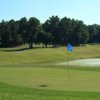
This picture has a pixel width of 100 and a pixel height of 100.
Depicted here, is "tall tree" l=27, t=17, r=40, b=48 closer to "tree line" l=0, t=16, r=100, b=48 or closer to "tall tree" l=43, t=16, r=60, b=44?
"tree line" l=0, t=16, r=100, b=48

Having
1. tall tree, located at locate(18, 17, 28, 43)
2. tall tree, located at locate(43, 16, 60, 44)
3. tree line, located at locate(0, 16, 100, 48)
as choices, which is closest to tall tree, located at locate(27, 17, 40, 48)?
tree line, located at locate(0, 16, 100, 48)

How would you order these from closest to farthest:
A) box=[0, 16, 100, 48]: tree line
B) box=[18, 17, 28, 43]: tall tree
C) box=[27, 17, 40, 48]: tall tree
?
box=[27, 17, 40, 48]: tall tree < box=[0, 16, 100, 48]: tree line < box=[18, 17, 28, 43]: tall tree

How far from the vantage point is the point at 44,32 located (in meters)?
120

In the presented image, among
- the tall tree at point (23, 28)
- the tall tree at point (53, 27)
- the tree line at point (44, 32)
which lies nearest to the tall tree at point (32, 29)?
the tree line at point (44, 32)

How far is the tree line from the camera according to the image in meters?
118

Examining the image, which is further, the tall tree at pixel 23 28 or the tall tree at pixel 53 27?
the tall tree at pixel 53 27

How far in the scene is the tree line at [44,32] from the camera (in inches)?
4663

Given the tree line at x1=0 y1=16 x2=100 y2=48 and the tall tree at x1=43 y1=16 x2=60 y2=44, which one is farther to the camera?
the tall tree at x1=43 y1=16 x2=60 y2=44

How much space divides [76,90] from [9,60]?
40.6 metres

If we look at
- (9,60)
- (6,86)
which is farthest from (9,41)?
(6,86)

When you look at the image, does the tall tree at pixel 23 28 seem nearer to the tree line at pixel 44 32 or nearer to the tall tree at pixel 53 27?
the tree line at pixel 44 32

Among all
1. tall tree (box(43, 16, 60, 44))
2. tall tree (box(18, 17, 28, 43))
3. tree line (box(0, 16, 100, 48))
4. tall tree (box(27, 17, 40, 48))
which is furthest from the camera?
tall tree (box(43, 16, 60, 44))

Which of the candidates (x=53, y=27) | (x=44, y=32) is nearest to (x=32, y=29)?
(x=44, y=32)

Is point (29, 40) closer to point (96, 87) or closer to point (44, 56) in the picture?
point (44, 56)
